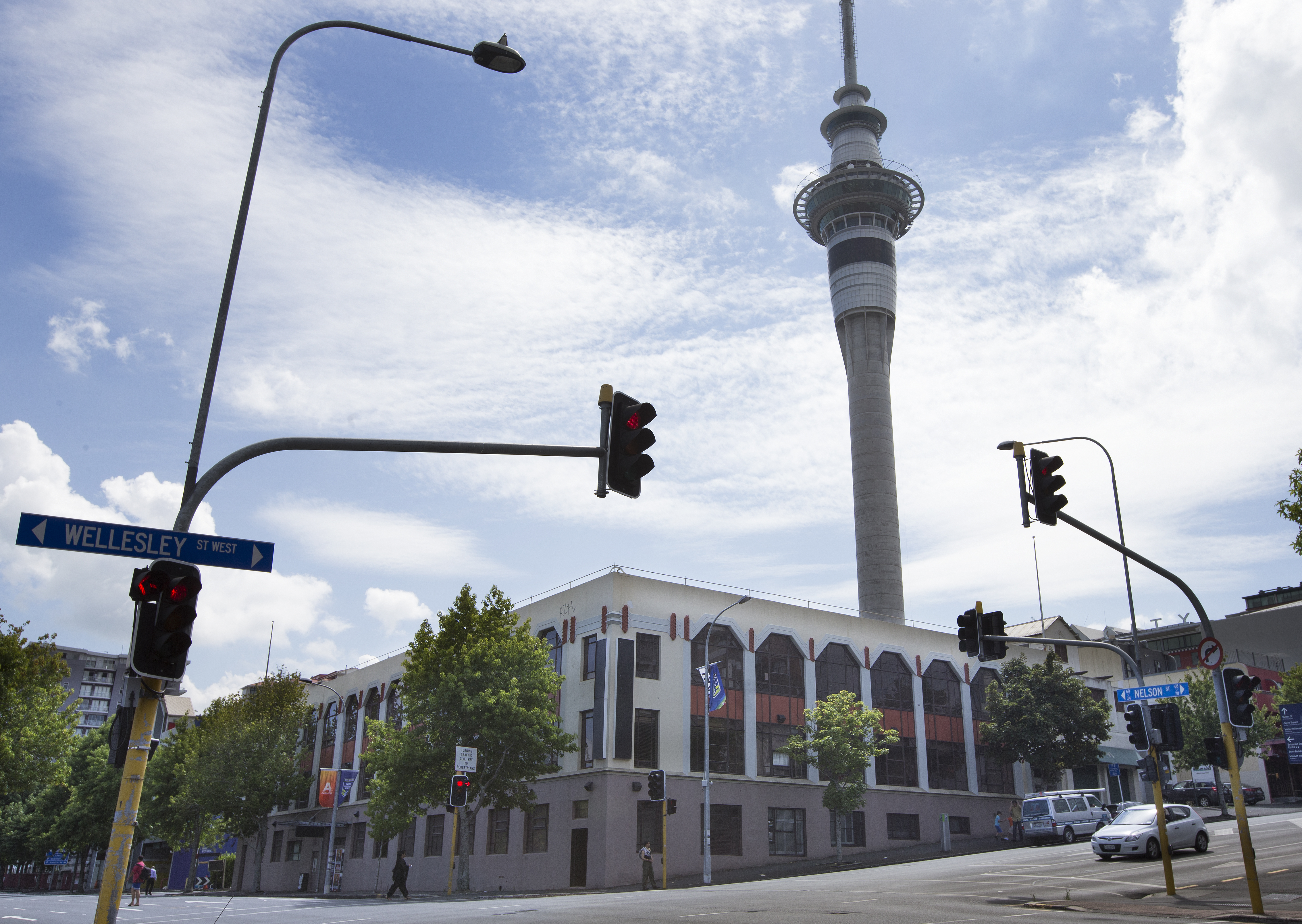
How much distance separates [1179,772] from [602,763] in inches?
2179

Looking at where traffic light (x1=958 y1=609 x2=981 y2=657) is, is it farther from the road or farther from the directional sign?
the road

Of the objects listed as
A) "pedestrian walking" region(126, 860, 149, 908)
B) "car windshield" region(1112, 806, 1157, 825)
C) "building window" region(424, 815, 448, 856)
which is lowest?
"pedestrian walking" region(126, 860, 149, 908)

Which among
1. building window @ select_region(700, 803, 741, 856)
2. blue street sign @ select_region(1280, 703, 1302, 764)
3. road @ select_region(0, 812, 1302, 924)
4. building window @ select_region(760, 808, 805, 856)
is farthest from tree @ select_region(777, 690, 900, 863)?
blue street sign @ select_region(1280, 703, 1302, 764)

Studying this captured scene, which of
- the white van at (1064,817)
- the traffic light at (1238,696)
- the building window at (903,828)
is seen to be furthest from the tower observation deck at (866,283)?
the traffic light at (1238,696)

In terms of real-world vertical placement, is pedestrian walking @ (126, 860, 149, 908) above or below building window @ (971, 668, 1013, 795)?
below

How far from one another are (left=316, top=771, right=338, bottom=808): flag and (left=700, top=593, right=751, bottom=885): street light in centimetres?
1957

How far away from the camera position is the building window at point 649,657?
4244 centimetres

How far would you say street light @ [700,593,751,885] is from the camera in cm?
3597

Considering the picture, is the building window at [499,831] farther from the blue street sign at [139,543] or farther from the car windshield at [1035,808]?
the blue street sign at [139,543]

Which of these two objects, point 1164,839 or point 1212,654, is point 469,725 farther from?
point 1212,654

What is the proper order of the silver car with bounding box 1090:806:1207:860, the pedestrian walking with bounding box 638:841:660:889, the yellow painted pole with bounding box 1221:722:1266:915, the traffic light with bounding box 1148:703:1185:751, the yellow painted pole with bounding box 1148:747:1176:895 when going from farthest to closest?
the pedestrian walking with bounding box 638:841:660:889
the silver car with bounding box 1090:806:1207:860
the traffic light with bounding box 1148:703:1185:751
the yellow painted pole with bounding box 1148:747:1176:895
the yellow painted pole with bounding box 1221:722:1266:915

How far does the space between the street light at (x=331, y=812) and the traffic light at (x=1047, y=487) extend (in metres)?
40.9

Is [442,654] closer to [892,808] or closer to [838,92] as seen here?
[892,808]

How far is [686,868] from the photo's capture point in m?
40.6
